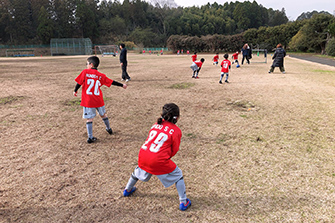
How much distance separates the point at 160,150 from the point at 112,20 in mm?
95790

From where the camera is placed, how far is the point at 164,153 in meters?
2.67

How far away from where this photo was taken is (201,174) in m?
3.59

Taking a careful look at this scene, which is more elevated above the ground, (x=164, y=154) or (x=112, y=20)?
(x=112, y=20)

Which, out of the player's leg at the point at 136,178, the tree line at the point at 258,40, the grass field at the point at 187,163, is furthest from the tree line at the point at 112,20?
the player's leg at the point at 136,178

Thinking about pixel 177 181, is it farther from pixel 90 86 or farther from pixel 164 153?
pixel 90 86

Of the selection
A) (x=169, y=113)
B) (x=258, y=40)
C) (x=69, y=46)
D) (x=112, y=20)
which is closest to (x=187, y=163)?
(x=169, y=113)

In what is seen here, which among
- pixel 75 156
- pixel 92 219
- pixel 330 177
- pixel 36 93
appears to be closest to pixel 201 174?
pixel 92 219

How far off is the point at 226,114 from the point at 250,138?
5.79 ft

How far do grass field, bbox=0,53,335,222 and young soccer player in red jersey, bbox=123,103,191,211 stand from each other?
411 mm

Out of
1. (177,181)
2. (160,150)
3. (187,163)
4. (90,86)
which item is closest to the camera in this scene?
(160,150)

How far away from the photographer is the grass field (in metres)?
2.79

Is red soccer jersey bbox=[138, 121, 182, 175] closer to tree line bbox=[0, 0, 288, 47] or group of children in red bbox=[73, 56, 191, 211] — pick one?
group of children in red bbox=[73, 56, 191, 211]

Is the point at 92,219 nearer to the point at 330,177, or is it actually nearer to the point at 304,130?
the point at 330,177

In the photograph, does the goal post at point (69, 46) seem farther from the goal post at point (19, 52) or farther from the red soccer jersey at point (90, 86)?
the red soccer jersey at point (90, 86)
